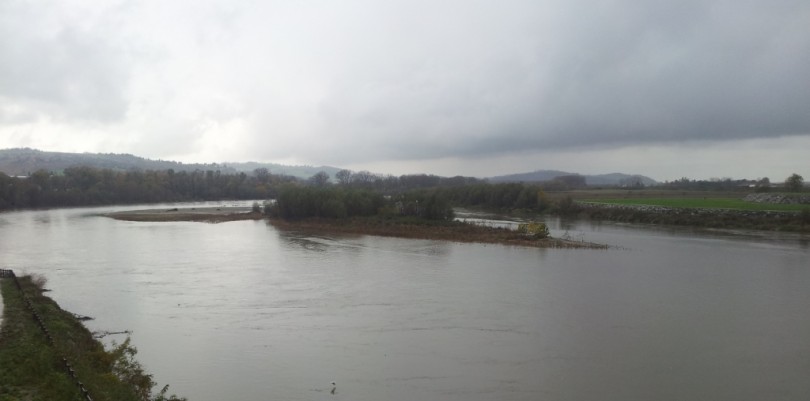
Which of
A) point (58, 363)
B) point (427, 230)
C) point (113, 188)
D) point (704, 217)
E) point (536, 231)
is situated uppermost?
point (113, 188)

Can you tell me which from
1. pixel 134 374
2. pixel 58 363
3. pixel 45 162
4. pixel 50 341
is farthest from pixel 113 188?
pixel 45 162

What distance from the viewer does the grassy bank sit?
22.4 ft

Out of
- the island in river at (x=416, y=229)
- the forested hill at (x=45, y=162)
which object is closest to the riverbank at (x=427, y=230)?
the island in river at (x=416, y=229)

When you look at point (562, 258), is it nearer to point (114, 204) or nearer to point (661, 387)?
point (661, 387)

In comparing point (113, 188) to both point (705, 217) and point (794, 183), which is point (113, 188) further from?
point (794, 183)

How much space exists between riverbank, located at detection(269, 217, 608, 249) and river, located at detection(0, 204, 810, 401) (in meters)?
3.19

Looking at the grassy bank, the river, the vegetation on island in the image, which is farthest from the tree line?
the grassy bank

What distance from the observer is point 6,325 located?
9516 mm

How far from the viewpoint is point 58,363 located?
7773 millimetres

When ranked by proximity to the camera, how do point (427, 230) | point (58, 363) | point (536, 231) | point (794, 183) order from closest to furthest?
1. point (58, 363)
2. point (536, 231)
3. point (427, 230)
4. point (794, 183)

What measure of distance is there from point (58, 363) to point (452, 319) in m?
7.66

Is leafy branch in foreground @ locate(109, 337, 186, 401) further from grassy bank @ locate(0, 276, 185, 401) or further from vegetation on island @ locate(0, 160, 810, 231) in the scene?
vegetation on island @ locate(0, 160, 810, 231)

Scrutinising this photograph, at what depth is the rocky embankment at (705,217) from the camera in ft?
109

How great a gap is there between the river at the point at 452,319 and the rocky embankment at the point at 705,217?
10831 millimetres
